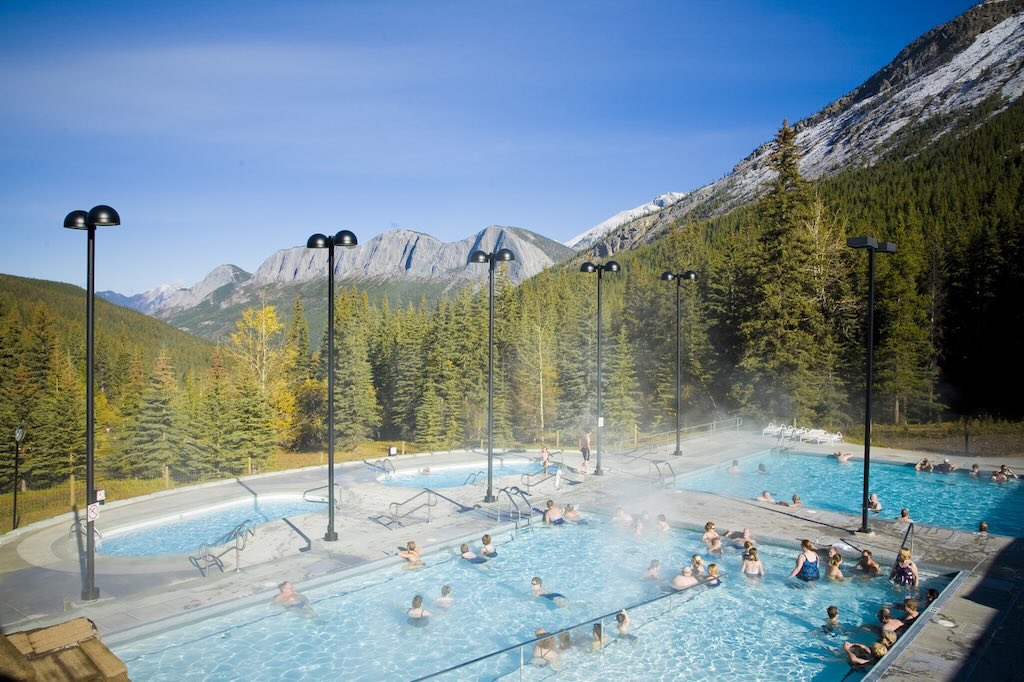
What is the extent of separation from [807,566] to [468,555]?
7.00m

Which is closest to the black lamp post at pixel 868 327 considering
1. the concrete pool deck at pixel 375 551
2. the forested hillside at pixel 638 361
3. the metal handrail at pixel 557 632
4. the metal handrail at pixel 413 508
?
the concrete pool deck at pixel 375 551

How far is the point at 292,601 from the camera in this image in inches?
441

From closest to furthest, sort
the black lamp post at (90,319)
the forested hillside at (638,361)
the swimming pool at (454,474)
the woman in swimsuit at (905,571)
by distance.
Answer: the black lamp post at (90,319) → the woman in swimsuit at (905,571) → the swimming pool at (454,474) → the forested hillside at (638,361)

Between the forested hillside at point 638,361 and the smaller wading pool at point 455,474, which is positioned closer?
the smaller wading pool at point 455,474

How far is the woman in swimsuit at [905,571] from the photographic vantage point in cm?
1216

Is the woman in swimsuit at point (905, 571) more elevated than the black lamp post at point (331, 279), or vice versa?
the black lamp post at point (331, 279)

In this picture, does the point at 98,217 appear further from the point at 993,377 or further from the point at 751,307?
the point at 993,377

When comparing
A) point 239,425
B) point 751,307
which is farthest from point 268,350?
point 751,307

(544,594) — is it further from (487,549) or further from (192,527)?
(192,527)

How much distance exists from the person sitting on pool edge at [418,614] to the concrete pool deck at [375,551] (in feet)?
6.09

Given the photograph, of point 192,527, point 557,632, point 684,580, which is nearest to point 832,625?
point 684,580

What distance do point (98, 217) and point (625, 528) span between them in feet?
43.2

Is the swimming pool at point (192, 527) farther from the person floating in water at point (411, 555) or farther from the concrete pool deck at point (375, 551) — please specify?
the person floating in water at point (411, 555)

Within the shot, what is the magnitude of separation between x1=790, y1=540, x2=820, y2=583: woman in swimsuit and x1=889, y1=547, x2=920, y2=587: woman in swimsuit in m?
1.38
